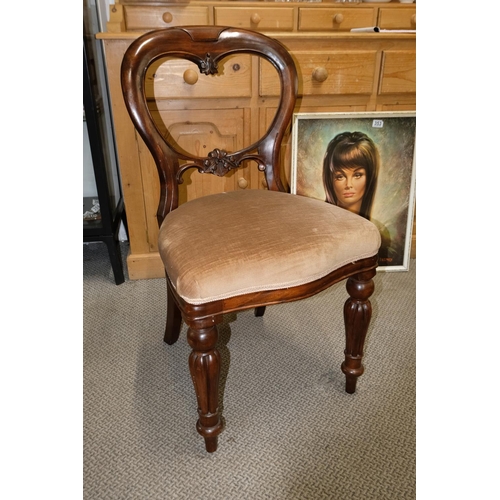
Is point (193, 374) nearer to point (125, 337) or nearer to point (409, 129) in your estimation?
point (125, 337)

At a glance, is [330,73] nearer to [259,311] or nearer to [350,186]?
[350,186]

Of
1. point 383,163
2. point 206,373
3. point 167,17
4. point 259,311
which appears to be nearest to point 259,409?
point 206,373

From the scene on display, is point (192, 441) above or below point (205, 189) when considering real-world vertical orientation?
below

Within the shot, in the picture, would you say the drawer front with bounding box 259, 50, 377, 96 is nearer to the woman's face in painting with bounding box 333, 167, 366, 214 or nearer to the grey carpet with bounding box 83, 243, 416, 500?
the woman's face in painting with bounding box 333, 167, 366, 214

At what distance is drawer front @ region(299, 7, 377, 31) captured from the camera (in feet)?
5.88

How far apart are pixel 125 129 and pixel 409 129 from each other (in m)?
1.15

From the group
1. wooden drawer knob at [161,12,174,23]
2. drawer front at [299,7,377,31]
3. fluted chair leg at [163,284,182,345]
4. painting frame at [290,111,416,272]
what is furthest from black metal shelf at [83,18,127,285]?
drawer front at [299,7,377,31]

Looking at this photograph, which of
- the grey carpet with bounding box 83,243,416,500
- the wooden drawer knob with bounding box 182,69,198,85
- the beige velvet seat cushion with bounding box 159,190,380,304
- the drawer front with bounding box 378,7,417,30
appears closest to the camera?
the beige velvet seat cushion with bounding box 159,190,380,304

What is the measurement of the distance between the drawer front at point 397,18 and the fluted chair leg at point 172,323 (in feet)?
4.97

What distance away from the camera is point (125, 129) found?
1.59 meters

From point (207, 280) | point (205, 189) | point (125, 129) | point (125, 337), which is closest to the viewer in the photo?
point (207, 280)

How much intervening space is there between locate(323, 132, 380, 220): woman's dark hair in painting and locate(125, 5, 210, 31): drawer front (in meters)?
0.73

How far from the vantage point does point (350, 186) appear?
1.83 metres

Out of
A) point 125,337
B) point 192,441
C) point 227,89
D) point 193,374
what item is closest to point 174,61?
point 227,89
